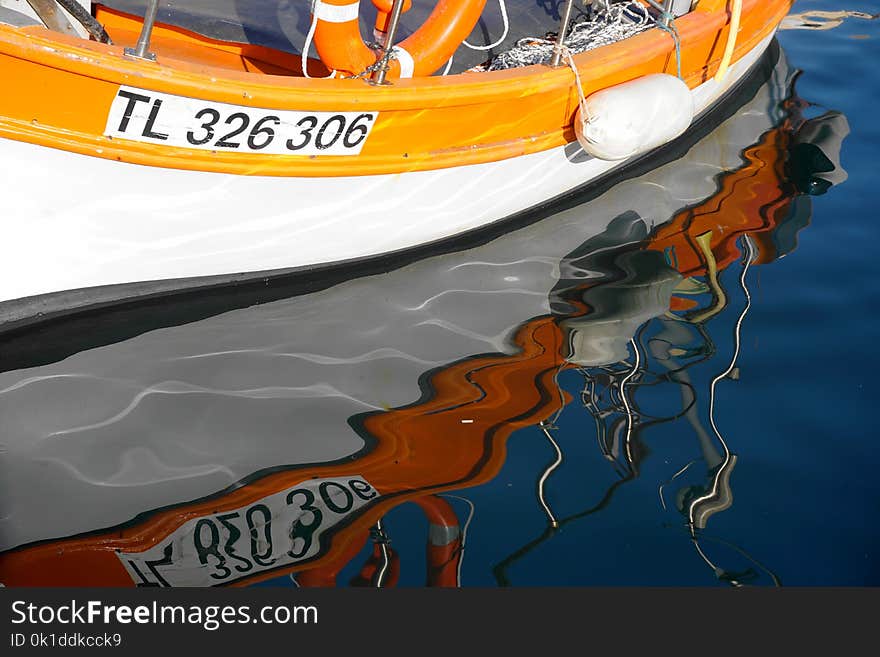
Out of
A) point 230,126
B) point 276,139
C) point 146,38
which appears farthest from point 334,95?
point 146,38

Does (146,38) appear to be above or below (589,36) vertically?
below

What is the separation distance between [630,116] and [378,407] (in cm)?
169

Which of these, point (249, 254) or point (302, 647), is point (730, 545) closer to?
point (302, 647)

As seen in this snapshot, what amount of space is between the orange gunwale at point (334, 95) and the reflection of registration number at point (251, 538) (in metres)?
1.25

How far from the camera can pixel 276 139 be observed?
371 cm

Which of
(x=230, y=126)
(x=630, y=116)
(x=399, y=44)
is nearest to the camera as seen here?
(x=230, y=126)

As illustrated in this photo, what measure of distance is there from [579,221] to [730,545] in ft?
7.00

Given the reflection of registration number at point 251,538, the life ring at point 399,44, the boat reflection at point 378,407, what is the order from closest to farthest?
the reflection of registration number at point 251,538 → the boat reflection at point 378,407 → the life ring at point 399,44

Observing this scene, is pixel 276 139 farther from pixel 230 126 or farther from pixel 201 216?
pixel 201 216

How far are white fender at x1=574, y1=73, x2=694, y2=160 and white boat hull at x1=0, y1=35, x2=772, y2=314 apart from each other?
1.01ft

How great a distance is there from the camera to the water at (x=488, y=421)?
3.10 m

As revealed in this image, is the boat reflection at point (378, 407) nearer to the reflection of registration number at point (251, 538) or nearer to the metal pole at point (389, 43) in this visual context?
the reflection of registration number at point (251, 538)

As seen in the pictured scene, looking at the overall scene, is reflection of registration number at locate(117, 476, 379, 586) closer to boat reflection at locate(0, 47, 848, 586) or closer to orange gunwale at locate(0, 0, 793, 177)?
boat reflection at locate(0, 47, 848, 586)

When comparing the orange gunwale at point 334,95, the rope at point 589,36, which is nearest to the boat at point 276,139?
the orange gunwale at point 334,95
